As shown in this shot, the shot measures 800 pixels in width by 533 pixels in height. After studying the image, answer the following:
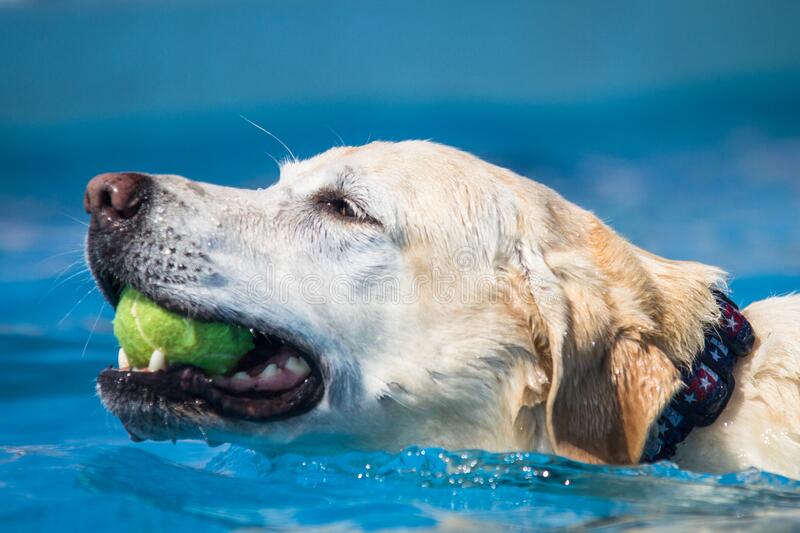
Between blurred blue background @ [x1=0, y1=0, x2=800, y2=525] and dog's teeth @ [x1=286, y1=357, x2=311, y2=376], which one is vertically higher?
blurred blue background @ [x1=0, y1=0, x2=800, y2=525]

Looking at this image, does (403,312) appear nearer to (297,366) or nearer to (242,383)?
(297,366)

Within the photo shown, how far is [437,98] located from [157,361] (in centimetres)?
836

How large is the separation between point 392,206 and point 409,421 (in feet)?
2.61

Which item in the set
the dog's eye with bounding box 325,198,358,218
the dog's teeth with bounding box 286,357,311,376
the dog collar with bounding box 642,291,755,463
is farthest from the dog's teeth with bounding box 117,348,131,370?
the dog collar with bounding box 642,291,755,463

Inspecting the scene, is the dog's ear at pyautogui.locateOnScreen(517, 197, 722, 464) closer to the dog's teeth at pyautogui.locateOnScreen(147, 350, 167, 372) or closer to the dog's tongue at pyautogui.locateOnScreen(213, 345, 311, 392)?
the dog's tongue at pyautogui.locateOnScreen(213, 345, 311, 392)

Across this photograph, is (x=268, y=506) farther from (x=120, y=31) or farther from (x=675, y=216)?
(x=120, y=31)

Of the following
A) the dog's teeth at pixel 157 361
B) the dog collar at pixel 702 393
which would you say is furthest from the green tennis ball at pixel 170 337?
the dog collar at pixel 702 393

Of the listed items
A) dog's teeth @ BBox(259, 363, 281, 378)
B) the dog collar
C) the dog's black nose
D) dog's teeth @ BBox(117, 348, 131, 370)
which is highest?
the dog's black nose

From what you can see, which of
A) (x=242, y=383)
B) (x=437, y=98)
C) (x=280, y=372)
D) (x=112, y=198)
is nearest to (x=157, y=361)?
(x=242, y=383)

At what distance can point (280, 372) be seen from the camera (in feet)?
12.1

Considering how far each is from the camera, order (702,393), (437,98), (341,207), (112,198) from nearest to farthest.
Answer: (702,393)
(112,198)
(341,207)
(437,98)

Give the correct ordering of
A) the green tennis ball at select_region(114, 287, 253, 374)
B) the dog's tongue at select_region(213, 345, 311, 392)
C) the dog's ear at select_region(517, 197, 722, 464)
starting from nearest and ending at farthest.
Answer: the dog's ear at select_region(517, 197, 722, 464) < the green tennis ball at select_region(114, 287, 253, 374) < the dog's tongue at select_region(213, 345, 311, 392)

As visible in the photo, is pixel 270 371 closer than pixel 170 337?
No

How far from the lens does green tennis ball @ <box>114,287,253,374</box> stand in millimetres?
3547
